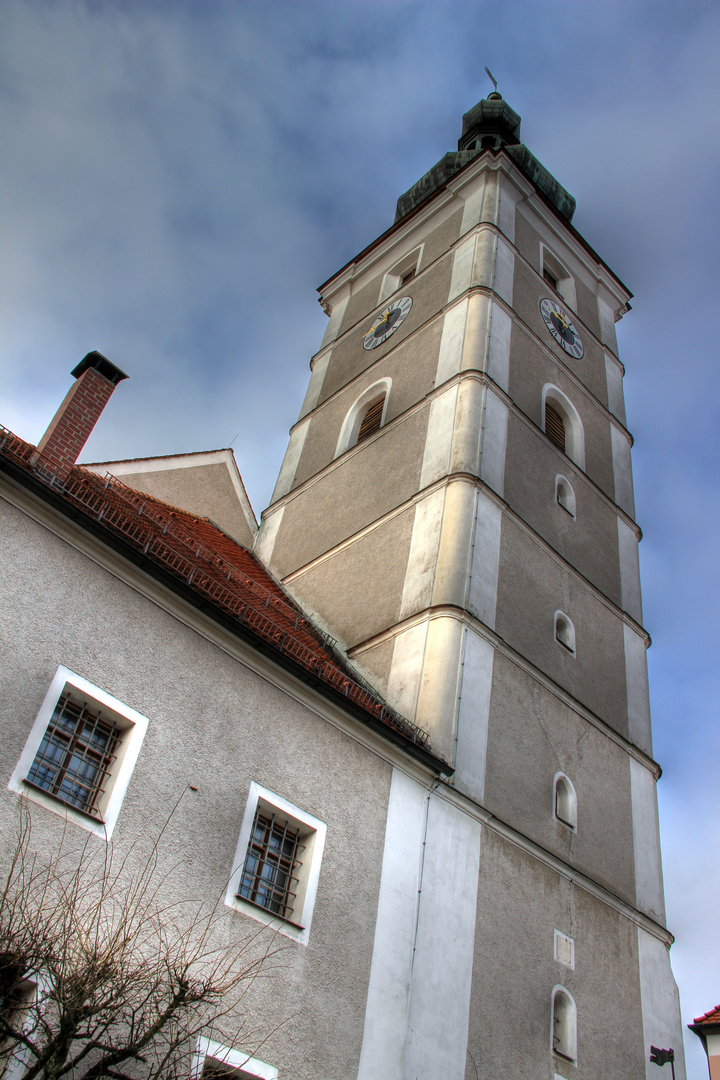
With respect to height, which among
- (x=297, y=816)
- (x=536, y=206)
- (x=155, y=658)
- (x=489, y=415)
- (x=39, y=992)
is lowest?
(x=39, y=992)

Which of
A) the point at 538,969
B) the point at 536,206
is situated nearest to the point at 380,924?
the point at 538,969

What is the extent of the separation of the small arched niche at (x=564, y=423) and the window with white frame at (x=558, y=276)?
4.32m

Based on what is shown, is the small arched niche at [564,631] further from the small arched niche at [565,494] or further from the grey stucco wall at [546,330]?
the grey stucco wall at [546,330]

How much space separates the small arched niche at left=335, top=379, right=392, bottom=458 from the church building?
6cm

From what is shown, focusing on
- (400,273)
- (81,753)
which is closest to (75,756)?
(81,753)

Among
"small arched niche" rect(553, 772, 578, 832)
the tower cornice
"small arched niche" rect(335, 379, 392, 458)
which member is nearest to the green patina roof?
the tower cornice

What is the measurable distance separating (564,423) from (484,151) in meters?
7.51

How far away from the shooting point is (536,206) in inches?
930

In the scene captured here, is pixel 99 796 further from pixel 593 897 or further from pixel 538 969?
pixel 593 897

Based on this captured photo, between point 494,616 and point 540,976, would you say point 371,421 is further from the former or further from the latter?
point 540,976

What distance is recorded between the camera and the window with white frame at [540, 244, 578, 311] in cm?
2334

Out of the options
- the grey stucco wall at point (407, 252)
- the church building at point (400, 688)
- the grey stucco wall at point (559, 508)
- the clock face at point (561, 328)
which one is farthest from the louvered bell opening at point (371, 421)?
the clock face at point (561, 328)

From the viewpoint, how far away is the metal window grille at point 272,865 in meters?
9.73

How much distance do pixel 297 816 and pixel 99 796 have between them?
87.6 inches
